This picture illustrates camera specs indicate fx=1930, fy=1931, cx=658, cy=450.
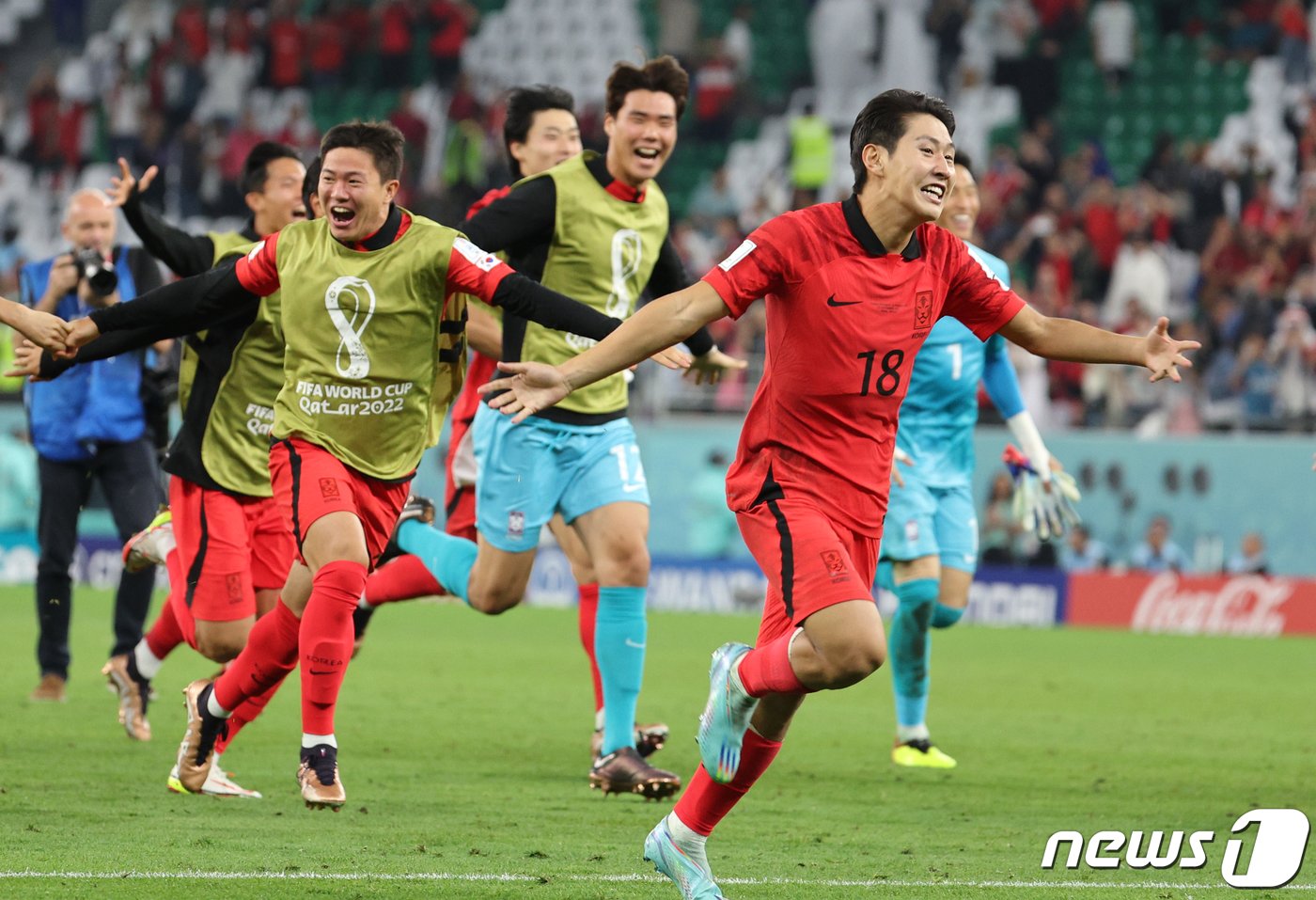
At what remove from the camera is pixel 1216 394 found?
18766mm

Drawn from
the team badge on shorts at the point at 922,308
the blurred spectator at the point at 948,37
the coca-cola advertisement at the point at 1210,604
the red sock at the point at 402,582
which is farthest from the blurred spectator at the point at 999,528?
the team badge on shorts at the point at 922,308

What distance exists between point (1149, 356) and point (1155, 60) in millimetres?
19971

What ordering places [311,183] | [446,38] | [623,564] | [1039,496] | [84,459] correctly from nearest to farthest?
[311,183] → [623,564] → [1039,496] → [84,459] → [446,38]

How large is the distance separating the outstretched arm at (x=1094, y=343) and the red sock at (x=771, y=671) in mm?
1253

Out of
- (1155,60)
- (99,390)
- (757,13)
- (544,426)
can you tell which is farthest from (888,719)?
(757,13)

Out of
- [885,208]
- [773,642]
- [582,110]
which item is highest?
[582,110]

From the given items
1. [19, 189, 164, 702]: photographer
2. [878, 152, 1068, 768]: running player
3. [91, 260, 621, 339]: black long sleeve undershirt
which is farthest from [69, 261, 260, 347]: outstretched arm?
[878, 152, 1068, 768]: running player

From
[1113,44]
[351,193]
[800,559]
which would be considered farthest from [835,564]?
[1113,44]

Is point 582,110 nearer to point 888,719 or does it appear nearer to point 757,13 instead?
point 757,13

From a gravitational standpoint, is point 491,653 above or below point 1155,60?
below

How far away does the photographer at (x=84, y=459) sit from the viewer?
987 cm

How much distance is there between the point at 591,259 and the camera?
7.67 metres

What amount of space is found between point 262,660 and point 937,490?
11.6 feet

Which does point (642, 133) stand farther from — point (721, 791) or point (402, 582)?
point (721, 791)
